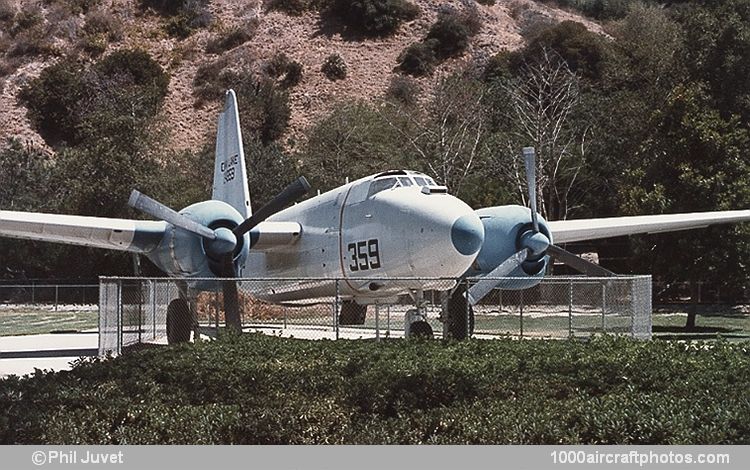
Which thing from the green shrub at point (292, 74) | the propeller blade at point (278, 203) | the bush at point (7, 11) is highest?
the bush at point (7, 11)

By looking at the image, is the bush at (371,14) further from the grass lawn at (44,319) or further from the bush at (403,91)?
the grass lawn at (44,319)

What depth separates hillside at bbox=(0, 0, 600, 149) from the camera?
85938 millimetres

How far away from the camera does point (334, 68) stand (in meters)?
89.9

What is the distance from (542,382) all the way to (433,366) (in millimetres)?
1552

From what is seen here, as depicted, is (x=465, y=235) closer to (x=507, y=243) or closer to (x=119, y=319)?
(x=507, y=243)

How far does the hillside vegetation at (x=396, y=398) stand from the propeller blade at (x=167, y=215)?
21.8 ft

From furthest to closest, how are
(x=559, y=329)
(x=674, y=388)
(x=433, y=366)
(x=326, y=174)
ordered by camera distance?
(x=326, y=174) → (x=559, y=329) → (x=433, y=366) → (x=674, y=388)

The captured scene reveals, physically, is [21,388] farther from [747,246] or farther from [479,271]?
[747,246]

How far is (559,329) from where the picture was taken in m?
30.4

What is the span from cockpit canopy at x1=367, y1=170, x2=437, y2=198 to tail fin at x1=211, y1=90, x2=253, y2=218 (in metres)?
7.04

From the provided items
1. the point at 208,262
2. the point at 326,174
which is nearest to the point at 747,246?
the point at 208,262

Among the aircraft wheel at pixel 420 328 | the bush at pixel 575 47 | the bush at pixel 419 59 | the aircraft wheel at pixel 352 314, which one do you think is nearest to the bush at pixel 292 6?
the bush at pixel 419 59

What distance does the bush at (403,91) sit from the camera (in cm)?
8307
